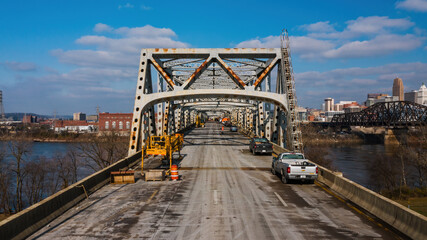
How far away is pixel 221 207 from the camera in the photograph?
12812 millimetres

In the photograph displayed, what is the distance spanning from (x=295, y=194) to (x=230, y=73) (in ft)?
57.9

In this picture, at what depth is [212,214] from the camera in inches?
465

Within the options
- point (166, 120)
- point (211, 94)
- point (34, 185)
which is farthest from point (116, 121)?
point (211, 94)

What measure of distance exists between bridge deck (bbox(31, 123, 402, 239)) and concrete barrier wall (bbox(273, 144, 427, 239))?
1.94ft

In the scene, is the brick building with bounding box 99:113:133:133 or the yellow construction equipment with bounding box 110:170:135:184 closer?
the yellow construction equipment with bounding box 110:170:135:184

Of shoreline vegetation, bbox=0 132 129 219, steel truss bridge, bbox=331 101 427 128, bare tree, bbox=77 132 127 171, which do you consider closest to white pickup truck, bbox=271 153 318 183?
shoreline vegetation, bbox=0 132 129 219

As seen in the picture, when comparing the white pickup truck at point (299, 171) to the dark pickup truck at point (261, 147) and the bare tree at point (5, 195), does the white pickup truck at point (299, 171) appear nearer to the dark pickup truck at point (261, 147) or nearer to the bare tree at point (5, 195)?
the dark pickup truck at point (261, 147)

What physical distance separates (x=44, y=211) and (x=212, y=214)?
5706mm

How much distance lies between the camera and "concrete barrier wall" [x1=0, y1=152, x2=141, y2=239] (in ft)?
30.0

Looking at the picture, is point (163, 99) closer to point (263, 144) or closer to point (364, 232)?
point (263, 144)

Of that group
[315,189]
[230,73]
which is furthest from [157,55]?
[315,189]

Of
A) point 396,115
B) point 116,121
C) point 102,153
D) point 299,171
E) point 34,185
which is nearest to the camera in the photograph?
point 299,171

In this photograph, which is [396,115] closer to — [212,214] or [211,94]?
[211,94]

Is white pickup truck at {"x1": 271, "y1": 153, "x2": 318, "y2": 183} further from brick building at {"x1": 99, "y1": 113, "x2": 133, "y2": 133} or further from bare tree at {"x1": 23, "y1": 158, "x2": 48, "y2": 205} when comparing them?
brick building at {"x1": 99, "y1": 113, "x2": 133, "y2": 133}
